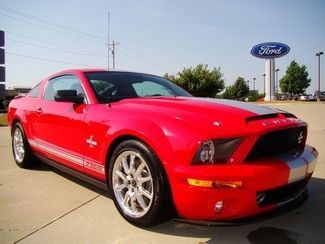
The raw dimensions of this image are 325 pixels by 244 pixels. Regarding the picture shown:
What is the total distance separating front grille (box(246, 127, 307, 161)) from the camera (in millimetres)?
2972

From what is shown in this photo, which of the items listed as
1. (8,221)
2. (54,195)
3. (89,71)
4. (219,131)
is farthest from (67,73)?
(219,131)

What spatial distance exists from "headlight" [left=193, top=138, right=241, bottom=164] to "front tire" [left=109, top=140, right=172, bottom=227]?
0.36m

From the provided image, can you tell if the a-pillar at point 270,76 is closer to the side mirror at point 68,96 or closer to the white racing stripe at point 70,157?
the white racing stripe at point 70,157

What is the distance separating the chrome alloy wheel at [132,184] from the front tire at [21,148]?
2.47 m

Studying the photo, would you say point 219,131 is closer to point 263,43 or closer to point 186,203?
point 186,203

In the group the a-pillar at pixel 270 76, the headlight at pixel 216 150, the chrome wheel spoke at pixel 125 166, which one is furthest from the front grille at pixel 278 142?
the a-pillar at pixel 270 76

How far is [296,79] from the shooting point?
62.6 meters

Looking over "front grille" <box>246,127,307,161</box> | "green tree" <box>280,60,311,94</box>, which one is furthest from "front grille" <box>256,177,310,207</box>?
"green tree" <box>280,60,311,94</box>

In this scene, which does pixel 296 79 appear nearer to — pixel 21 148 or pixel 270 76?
pixel 270 76

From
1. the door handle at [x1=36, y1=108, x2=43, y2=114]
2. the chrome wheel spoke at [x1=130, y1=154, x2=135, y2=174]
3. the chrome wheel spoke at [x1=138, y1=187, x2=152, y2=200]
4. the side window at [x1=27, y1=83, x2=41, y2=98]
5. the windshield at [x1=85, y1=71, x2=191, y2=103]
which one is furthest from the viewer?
the side window at [x1=27, y1=83, x2=41, y2=98]

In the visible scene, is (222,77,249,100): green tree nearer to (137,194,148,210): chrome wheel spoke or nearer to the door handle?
the door handle

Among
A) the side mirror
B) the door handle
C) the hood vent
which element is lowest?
the hood vent

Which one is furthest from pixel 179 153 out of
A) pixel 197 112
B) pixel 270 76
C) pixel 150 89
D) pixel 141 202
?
pixel 270 76

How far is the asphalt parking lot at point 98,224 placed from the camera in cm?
307
